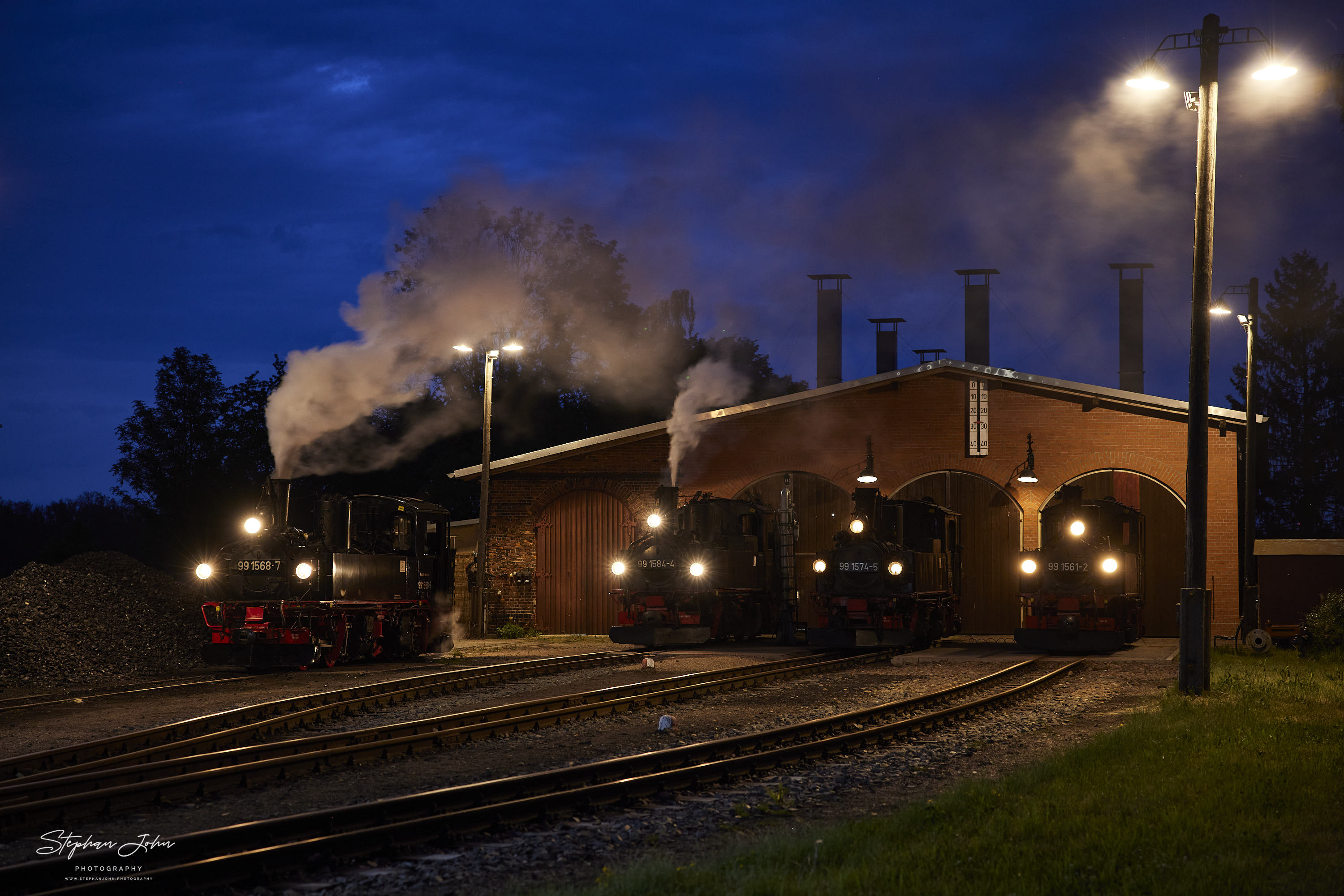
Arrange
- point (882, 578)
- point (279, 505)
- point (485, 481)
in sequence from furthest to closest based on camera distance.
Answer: point (485, 481)
point (882, 578)
point (279, 505)

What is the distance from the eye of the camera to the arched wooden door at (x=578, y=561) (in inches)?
1172

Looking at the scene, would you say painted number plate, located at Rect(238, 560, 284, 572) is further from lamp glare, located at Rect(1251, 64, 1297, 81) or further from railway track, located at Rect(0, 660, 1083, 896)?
lamp glare, located at Rect(1251, 64, 1297, 81)

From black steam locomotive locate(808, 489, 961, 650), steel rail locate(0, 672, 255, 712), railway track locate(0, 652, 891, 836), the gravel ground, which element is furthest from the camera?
black steam locomotive locate(808, 489, 961, 650)

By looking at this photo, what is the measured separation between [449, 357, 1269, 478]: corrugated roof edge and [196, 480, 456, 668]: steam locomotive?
7.68m

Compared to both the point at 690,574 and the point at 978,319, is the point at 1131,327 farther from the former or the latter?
the point at 690,574

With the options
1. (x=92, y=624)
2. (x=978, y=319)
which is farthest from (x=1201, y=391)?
(x=978, y=319)

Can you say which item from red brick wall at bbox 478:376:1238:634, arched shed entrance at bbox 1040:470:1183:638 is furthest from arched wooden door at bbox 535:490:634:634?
arched shed entrance at bbox 1040:470:1183:638

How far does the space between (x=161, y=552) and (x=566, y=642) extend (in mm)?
26605

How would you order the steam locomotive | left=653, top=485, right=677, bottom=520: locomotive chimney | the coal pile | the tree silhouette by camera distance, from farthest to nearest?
the tree silhouette → left=653, top=485, right=677, bottom=520: locomotive chimney → the steam locomotive → the coal pile

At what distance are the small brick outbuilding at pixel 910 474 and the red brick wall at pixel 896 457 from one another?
0.03 m

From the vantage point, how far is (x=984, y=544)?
28297mm

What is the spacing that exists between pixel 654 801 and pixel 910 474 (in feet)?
68.5

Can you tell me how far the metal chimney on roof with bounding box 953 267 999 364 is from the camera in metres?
44.0
